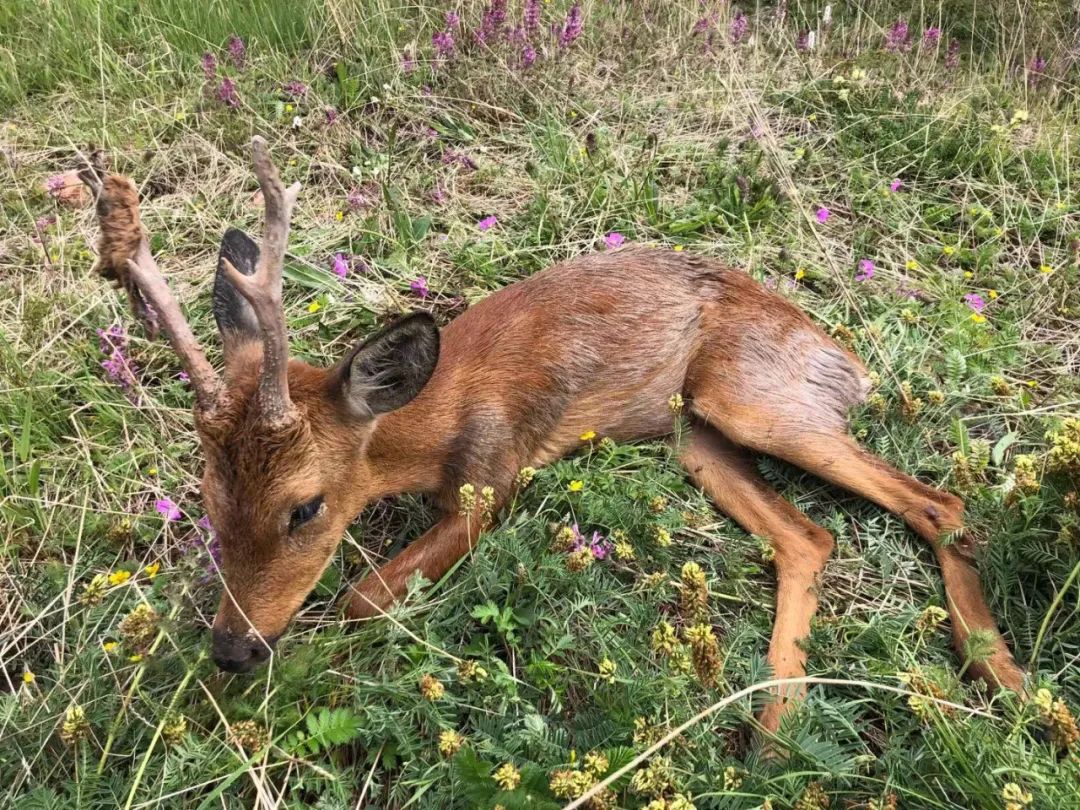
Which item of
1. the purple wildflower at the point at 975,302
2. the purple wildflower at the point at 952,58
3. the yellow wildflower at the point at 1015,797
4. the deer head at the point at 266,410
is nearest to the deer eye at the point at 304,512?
the deer head at the point at 266,410

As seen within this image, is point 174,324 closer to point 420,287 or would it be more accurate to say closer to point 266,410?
point 266,410

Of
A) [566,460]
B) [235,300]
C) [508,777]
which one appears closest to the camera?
[508,777]

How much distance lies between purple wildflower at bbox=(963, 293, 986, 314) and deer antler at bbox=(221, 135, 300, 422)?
3522 millimetres

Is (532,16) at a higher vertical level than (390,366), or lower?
higher

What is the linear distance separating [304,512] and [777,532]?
186 centimetres

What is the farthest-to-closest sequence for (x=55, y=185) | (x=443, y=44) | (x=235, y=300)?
1. (x=443, y=44)
2. (x=55, y=185)
3. (x=235, y=300)

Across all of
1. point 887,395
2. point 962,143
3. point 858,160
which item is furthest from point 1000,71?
point 887,395

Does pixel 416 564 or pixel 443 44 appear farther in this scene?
pixel 443 44

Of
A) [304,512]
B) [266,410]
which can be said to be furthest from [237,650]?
[266,410]

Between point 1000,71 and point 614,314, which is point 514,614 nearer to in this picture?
point 614,314

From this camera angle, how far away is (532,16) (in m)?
5.71

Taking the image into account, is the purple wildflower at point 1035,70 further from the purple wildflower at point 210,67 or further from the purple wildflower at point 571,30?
the purple wildflower at point 210,67

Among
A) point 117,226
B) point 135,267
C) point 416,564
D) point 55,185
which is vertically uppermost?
point 117,226

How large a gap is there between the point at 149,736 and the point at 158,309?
1.30m
